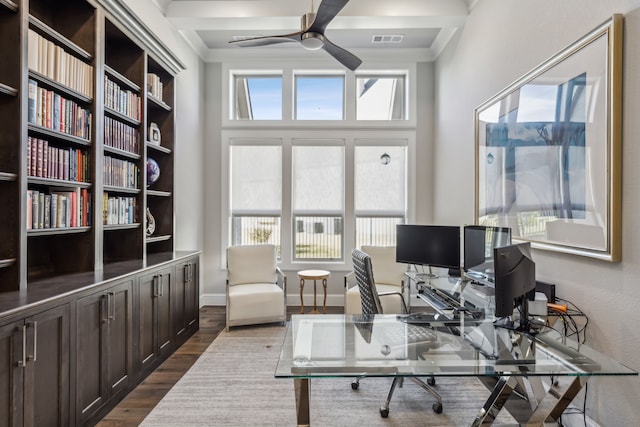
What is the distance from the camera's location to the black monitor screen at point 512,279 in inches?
72.7

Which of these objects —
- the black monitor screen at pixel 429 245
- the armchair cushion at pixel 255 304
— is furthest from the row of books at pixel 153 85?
the black monitor screen at pixel 429 245

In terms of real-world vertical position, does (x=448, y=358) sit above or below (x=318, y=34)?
below

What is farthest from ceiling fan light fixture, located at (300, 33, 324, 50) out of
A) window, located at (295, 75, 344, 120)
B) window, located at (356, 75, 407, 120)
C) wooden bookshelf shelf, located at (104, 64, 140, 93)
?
window, located at (356, 75, 407, 120)

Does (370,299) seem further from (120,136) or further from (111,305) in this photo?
(120,136)

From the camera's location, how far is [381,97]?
5371 millimetres

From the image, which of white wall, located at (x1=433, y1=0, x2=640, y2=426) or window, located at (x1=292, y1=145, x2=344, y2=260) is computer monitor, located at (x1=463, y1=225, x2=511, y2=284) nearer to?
white wall, located at (x1=433, y1=0, x2=640, y2=426)

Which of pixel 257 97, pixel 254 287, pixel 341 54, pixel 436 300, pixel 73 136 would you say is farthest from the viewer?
pixel 257 97

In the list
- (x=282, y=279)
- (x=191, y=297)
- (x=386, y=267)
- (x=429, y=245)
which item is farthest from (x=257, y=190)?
(x=429, y=245)

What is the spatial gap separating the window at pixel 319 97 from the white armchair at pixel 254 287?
2.12 m

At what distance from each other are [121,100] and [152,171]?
2.80ft

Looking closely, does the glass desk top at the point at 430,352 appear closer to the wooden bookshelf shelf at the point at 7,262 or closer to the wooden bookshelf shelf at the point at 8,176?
the wooden bookshelf shelf at the point at 7,262

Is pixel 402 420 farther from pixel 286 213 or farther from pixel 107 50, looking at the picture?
pixel 107 50

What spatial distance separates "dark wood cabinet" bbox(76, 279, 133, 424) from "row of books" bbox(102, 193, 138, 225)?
0.67m

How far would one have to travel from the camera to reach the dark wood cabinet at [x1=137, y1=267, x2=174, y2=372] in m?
2.86
